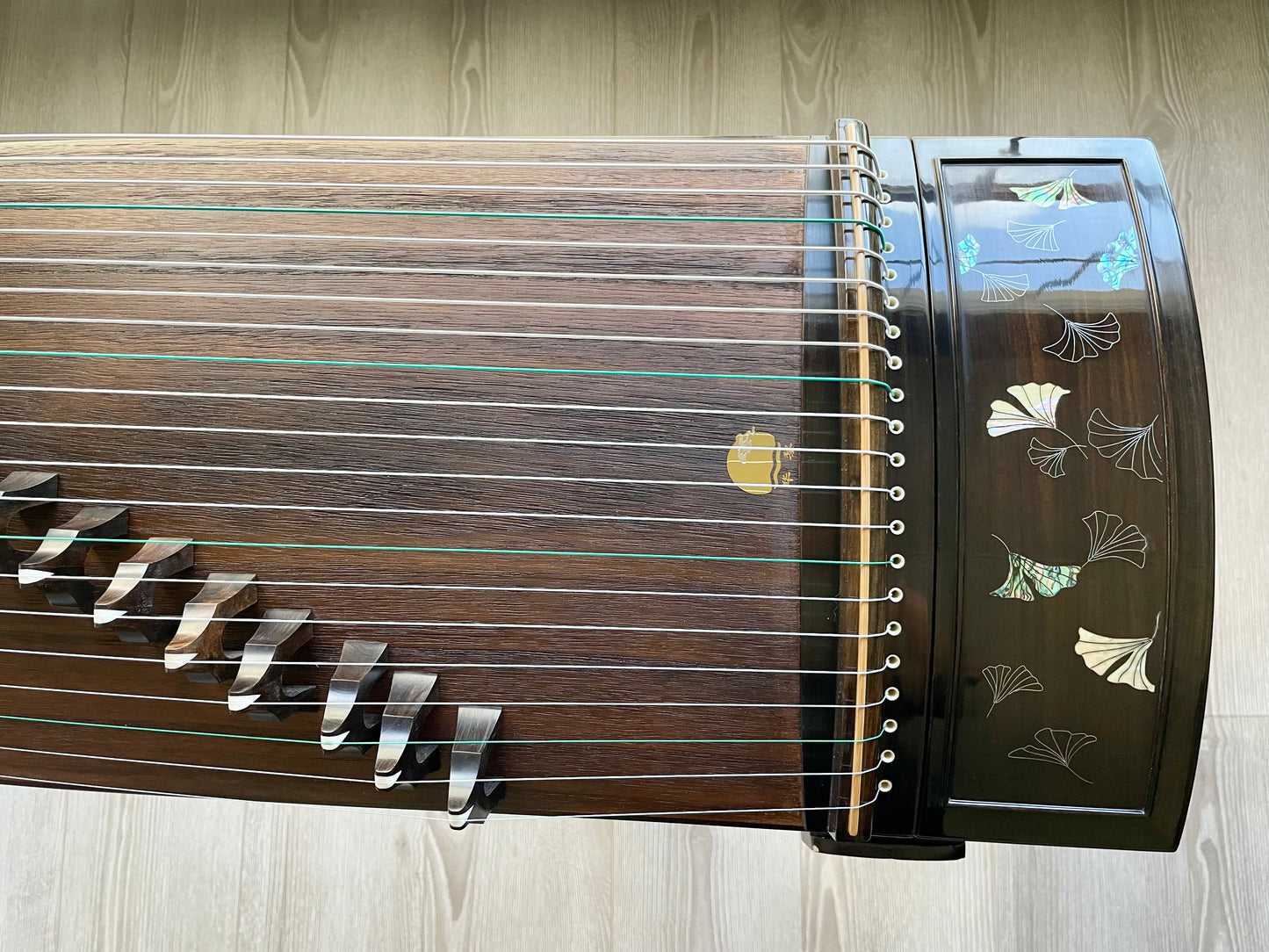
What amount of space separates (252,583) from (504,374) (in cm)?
28

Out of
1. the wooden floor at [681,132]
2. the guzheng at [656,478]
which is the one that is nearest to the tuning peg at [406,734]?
the guzheng at [656,478]

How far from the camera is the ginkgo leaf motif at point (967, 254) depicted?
78 cm

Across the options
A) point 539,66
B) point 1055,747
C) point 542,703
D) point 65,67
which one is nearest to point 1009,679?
point 1055,747

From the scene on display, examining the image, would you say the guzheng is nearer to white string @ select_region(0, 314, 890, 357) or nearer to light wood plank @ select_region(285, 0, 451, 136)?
white string @ select_region(0, 314, 890, 357)

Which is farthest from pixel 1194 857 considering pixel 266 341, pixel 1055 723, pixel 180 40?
pixel 180 40

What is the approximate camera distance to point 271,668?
29.1 inches

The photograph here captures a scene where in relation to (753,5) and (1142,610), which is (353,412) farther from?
(753,5)

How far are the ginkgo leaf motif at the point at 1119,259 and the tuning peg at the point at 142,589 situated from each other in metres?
0.83

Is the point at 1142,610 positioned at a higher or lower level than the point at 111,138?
lower

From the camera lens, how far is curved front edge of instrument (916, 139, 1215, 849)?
29.1 inches

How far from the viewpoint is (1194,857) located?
4.35 ft

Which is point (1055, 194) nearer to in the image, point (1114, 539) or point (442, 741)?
point (1114, 539)

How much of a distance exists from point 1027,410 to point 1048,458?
4 centimetres

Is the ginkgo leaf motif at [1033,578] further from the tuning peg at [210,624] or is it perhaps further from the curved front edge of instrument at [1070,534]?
the tuning peg at [210,624]
